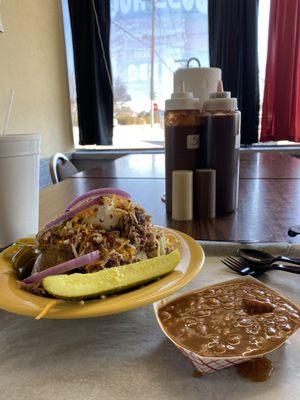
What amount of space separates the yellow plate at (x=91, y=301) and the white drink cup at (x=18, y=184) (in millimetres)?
230

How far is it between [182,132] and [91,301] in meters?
0.62

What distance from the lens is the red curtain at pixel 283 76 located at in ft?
9.82

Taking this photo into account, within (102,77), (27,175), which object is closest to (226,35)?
(102,77)

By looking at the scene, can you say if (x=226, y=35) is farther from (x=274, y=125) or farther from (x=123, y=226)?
(x=123, y=226)

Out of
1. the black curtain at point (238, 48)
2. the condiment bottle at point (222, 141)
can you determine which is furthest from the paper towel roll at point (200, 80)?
the black curtain at point (238, 48)

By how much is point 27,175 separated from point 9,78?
2217mm

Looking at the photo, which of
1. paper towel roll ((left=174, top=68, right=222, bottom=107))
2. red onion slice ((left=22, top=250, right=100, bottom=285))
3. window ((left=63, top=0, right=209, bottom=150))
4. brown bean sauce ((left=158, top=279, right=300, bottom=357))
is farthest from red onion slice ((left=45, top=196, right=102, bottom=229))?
window ((left=63, top=0, right=209, bottom=150))

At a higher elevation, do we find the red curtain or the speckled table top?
the red curtain

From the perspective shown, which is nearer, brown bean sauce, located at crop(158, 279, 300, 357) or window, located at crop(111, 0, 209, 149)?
brown bean sauce, located at crop(158, 279, 300, 357)

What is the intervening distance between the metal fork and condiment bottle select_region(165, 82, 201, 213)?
0.35m

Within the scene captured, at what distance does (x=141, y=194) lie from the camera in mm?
1317

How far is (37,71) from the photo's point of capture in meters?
3.04

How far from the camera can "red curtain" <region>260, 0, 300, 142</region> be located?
9.82 feet

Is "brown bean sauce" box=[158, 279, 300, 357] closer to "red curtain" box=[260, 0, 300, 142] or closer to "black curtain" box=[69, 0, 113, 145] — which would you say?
"red curtain" box=[260, 0, 300, 142]
